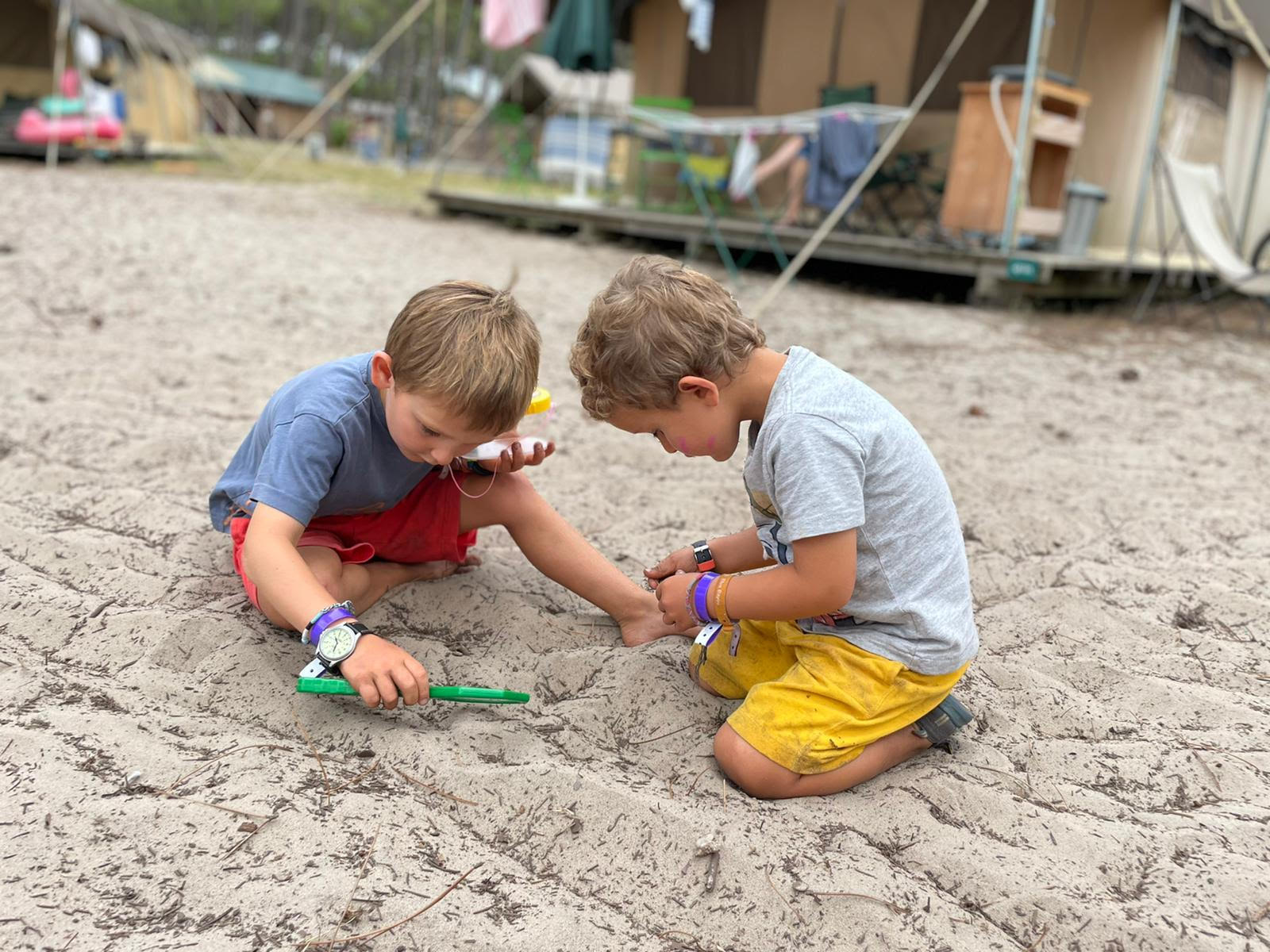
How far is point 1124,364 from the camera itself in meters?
5.57

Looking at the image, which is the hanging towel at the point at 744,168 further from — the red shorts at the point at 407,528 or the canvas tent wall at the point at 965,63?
the red shorts at the point at 407,528

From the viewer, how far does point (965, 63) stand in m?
8.09

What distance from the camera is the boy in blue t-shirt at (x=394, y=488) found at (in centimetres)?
183

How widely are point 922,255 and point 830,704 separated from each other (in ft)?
19.0

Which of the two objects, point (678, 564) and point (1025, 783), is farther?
point (678, 564)

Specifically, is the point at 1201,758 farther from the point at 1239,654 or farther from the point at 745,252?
the point at 745,252

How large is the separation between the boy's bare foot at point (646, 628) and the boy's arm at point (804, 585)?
52 centimetres

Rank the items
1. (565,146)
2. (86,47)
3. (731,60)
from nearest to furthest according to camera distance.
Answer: (731,60), (86,47), (565,146)

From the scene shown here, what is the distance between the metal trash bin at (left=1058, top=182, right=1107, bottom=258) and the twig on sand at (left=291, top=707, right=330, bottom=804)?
6.79 meters

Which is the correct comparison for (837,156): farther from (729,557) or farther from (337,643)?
(337,643)

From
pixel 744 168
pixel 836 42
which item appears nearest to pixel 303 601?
pixel 744 168

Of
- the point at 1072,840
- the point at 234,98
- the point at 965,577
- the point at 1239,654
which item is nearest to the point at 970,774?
the point at 1072,840

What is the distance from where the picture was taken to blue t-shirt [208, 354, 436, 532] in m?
1.92

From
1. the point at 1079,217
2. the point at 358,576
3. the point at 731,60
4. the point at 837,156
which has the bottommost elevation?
the point at 358,576
